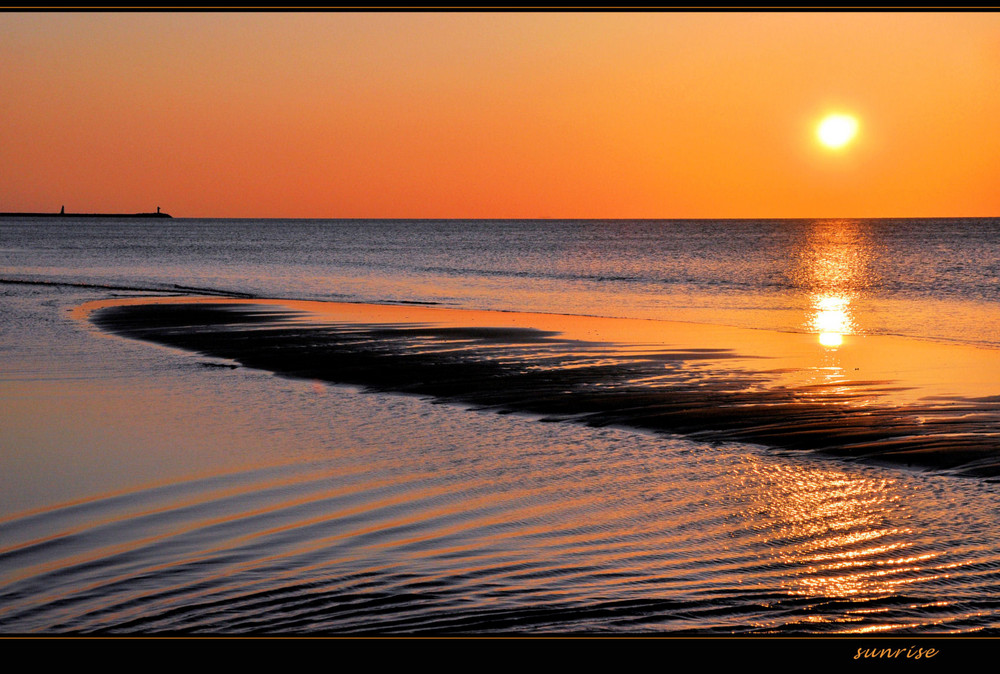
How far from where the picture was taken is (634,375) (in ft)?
48.6

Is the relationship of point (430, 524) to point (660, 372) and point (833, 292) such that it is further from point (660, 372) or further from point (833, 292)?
point (833, 292)

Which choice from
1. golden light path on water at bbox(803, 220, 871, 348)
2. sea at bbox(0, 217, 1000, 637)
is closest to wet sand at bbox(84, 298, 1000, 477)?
sea at bbox(0, 217, 1000, 637)

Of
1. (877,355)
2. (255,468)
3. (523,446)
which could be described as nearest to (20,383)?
(255,468)

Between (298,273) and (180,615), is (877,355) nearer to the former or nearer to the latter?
(180,615)

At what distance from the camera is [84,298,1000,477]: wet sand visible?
10.6 metres

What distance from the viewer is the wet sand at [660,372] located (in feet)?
34.9

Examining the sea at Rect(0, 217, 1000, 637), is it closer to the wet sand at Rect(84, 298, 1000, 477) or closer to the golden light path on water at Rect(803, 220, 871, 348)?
the wet sand at Rect(84, 298, 1000, 477)

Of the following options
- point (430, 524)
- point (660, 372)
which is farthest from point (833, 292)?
point (430, 524)

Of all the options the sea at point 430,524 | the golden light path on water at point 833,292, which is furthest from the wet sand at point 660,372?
the golden light path on water at point 833,292

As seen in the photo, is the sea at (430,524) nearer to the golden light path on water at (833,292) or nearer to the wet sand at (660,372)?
the wet sand at (660,372)

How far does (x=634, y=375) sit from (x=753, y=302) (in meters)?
20.1
